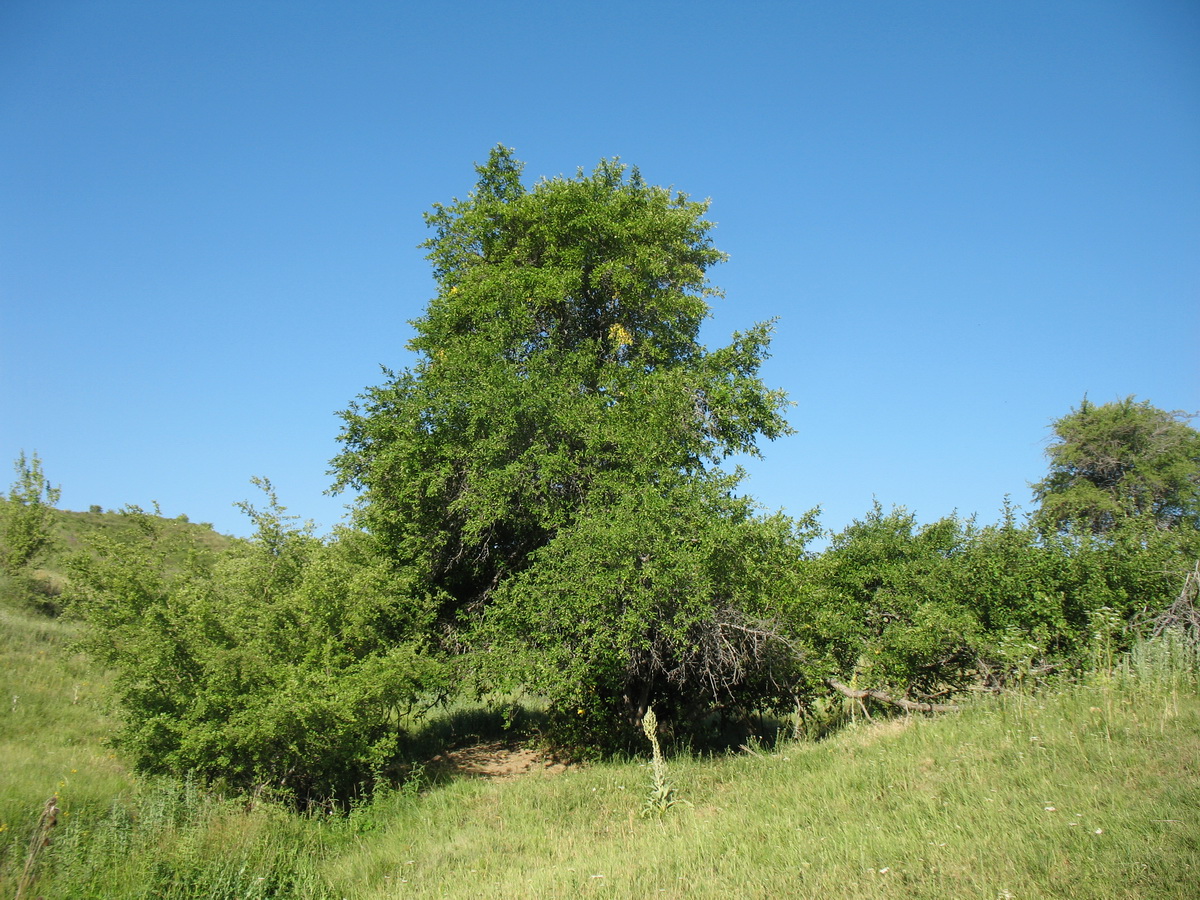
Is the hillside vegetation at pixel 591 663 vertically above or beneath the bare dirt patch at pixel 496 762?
above

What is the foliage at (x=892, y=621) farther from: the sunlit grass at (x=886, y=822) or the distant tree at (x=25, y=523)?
the distant tree at (x=25, y=523)

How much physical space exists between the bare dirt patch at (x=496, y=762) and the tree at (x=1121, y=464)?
25.2 meters

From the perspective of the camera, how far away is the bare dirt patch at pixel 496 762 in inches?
501

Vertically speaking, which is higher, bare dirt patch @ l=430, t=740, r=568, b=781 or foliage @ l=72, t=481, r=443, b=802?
foliage @ l=72, t=481, r=443, b=802

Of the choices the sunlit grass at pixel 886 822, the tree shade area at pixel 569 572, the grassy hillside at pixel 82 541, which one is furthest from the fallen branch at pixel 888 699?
the grassy hillside at pixel 82 541

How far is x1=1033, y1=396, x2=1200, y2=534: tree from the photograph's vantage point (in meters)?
30.6

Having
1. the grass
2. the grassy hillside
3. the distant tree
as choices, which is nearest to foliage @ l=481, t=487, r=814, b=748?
the grass

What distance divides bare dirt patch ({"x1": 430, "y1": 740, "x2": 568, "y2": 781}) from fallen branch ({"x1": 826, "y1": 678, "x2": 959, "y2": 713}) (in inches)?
200

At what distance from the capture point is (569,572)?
1127 centimetres

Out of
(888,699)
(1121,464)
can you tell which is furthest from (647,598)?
(1121,464)

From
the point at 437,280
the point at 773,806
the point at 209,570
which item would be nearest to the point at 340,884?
the point at 773,806

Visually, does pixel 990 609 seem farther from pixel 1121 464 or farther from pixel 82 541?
pixel 1121 464

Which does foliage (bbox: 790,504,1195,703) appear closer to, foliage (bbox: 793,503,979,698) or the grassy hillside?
foliage (bbox: 793,503,979,698)

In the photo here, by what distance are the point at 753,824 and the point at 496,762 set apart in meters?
7.72
